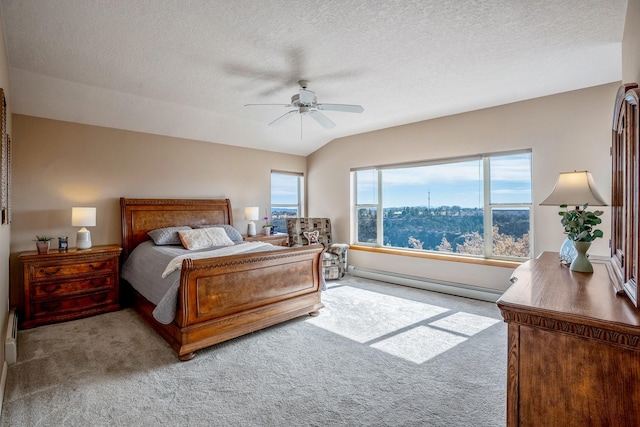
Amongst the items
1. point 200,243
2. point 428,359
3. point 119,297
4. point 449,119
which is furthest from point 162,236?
point 449,119

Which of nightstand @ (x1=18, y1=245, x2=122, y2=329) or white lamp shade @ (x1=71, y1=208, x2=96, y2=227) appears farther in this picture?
white lamp shade @ (x1=71, y1=208, x2=96, y2=227)

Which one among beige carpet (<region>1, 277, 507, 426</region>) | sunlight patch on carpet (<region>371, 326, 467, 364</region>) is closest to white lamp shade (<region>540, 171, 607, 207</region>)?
beige carpet (<region>1, 277, 507, 426</region>)

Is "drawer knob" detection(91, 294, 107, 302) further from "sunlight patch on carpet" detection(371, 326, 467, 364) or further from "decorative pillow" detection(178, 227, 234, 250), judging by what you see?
"sunlight patch on carpet" detection(371, 326, 467, 364)

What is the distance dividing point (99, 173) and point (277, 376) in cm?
381

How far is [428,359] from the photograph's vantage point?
8.87 feet

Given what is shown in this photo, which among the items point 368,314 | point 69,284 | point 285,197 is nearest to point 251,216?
point 285,197

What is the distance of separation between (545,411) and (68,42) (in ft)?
13.6

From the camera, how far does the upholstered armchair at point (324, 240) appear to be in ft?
18.0

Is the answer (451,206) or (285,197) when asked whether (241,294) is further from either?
(285,197)

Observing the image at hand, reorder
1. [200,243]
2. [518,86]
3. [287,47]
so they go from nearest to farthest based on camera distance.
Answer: [287,47]
[518,86]
[200,243]

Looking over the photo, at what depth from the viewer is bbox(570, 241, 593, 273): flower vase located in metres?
1.93

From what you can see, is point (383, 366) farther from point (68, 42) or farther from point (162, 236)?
point (68, 42)

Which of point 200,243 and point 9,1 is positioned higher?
point 9,1

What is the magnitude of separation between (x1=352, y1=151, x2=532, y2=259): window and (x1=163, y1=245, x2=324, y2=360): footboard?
224 centimetres
